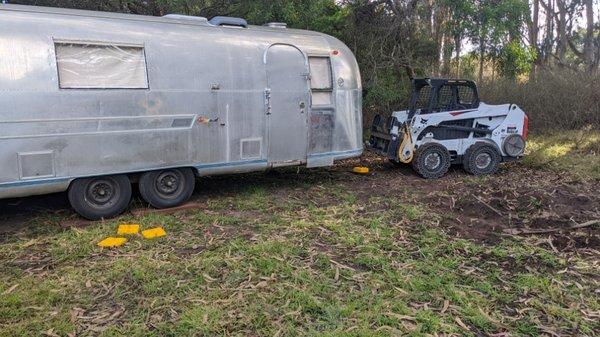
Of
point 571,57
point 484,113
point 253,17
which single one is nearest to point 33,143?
point 253,17

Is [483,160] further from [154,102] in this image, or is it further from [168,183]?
[154,102]

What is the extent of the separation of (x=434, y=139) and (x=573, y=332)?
600 cm

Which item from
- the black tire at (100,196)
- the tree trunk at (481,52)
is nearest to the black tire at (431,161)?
the tree trunk at (481,52)

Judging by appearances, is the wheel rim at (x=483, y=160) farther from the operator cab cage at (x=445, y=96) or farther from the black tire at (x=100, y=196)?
the black tire at (x=100, y=196)

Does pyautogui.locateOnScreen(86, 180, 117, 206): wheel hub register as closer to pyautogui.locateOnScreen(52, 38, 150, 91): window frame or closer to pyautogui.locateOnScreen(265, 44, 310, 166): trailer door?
pyautogui.locateOnScreen(52, 38, 150, 91): window frame

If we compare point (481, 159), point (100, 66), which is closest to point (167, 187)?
point (100, 66)

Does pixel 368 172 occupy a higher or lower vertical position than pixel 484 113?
lower

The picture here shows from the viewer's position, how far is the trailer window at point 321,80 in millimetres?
8016

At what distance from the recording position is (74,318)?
3977mm

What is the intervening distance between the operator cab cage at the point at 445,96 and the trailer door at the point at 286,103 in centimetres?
279

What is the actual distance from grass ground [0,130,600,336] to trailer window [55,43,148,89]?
1.81 metres

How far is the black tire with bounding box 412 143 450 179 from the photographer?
930 cm

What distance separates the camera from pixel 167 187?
7180 millimetres

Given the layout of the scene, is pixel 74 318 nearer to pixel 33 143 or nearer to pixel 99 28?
pixel 33 143
